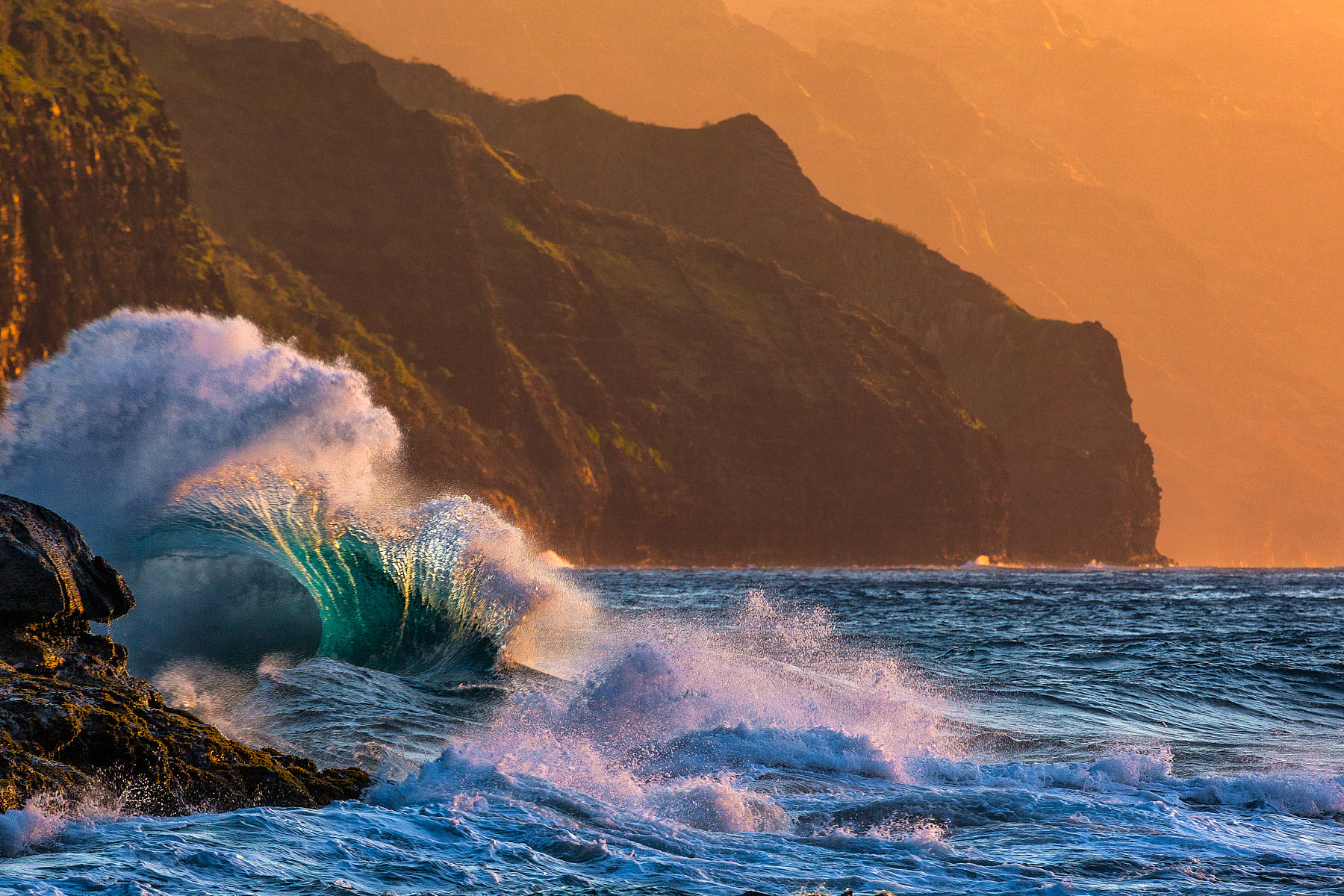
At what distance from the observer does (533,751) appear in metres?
10.0

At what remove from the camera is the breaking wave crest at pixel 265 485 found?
14.8 m

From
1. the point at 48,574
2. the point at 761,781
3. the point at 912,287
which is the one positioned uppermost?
the point at 912,287

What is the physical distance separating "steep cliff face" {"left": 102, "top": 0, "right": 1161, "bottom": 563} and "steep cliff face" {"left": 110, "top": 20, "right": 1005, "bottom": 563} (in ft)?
60.6

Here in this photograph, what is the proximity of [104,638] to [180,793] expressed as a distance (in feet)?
8.18

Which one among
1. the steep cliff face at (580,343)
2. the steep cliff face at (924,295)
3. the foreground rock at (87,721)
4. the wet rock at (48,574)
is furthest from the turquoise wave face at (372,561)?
the steep cliff face at (924,295)

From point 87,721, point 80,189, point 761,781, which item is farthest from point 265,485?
point 80,189

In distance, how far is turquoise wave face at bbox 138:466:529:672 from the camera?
1516 centimetres

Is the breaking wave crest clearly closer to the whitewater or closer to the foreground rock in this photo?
the whitewater

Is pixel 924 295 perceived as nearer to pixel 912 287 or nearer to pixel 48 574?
pixel 912 287

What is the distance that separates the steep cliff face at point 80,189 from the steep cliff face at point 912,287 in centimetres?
7473

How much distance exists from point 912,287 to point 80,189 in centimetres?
11205

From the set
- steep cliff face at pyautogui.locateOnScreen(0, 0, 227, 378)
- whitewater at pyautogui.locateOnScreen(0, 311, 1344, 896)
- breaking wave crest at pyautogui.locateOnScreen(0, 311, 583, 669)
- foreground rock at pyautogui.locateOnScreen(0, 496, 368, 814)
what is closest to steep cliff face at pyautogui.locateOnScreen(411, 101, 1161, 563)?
steep cliff face at pyautogui.locateOnScreen(0, 0, 227, 378)

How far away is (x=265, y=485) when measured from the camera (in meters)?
15.9

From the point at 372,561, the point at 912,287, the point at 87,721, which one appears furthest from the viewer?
the point at 912,287
